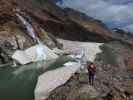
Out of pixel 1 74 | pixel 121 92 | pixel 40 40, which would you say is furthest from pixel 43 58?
pixel 121 92

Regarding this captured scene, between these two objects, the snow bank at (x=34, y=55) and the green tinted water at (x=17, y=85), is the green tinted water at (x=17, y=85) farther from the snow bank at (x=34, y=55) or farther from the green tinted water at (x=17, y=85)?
the snow bank at (x=34, y=55)

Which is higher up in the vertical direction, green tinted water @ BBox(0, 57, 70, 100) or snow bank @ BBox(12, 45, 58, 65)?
snow bank @ BBox(12, 45, 58, 65)

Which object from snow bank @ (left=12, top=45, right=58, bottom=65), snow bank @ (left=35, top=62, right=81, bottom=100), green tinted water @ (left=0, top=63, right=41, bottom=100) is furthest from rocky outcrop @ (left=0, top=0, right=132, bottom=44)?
snow bank @ (left=35, top=62, right=81, bottom=100)

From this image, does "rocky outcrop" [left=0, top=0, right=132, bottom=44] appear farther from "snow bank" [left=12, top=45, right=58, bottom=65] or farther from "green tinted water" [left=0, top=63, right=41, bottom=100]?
"green tinted water" [left=0, top=63, right=41, bottom=100]

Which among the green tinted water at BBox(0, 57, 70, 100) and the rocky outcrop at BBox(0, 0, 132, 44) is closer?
the green tinted water at BBox(0, 57, 70, 100)

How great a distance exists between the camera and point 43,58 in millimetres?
102250

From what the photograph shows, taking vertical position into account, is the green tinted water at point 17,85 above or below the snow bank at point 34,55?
below

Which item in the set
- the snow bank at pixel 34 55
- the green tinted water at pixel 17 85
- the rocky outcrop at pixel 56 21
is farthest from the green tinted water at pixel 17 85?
the rocky outcrop at pixel 56 21

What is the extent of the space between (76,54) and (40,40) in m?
11.0

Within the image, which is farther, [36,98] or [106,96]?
[36,98]

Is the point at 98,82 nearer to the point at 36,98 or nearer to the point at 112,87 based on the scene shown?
the point at 112,87

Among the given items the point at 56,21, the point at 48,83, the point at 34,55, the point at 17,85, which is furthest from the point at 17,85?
the point at 56,21

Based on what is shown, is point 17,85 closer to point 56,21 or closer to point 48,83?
point 48,83

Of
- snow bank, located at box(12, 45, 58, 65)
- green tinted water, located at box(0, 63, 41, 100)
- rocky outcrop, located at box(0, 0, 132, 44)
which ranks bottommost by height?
green tinted water, located at box(0, 63, 41, 100)
